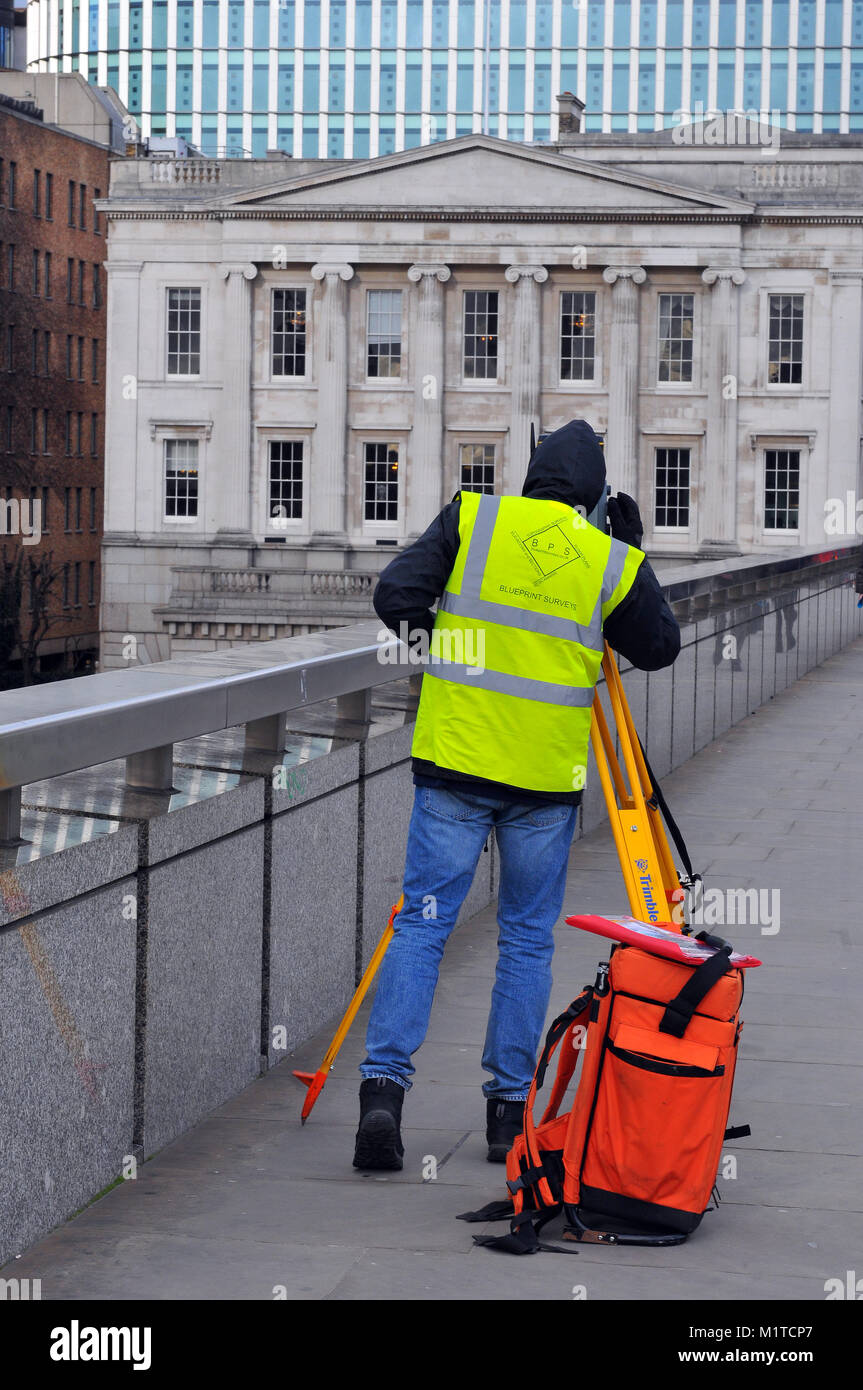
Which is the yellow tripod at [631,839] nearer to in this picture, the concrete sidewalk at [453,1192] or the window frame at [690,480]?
the concrete sidewalk at [453,1192]

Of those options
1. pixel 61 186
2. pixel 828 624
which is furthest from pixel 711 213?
pixel 828 624

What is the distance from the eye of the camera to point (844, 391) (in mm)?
62344

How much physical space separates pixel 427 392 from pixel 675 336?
7752 mm

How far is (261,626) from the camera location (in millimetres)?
61750

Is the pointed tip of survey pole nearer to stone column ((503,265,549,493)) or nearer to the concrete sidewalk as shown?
the concrete sidewalk

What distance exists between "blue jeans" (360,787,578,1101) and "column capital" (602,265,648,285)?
5973cm

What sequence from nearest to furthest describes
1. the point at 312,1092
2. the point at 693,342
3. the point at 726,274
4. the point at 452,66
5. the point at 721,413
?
the point at 312,1092
the point at 726,274
the point at 721,413
the point at 693,342
the point at 452,66

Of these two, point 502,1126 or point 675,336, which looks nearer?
point 502,1126

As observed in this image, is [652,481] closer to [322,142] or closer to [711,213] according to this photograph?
[711,213]

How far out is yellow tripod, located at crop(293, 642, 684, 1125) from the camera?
5.34m

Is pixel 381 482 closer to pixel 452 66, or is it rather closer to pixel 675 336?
pixel 675 336

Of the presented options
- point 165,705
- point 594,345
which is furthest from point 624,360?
point 165,705

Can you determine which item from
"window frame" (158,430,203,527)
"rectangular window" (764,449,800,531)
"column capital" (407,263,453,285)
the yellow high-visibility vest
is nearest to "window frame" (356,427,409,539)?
"column capital" (407,263,453,285)
